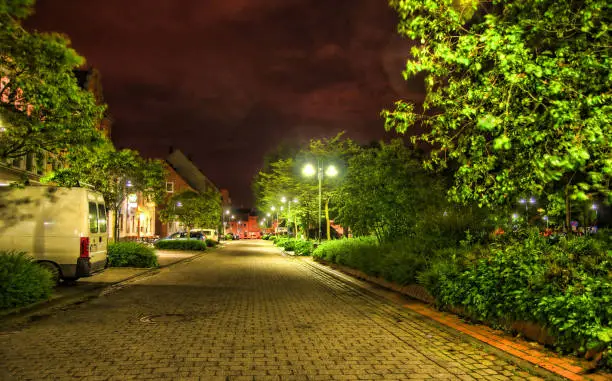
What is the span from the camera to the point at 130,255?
20328 mm

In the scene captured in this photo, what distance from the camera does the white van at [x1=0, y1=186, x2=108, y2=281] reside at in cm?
1273

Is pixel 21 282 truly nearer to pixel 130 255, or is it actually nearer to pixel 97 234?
pixel 97 234

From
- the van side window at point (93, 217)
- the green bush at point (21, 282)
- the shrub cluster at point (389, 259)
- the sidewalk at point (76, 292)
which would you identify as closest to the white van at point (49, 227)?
the van side window at point (93, 217)

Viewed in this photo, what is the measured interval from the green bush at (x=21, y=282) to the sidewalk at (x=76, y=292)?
197mm

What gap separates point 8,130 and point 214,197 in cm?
3859

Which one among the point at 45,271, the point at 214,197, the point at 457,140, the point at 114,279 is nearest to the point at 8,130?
the point at 45,271

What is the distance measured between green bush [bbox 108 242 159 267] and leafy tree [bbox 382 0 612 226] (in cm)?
1609

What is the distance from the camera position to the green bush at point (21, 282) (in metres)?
9.38

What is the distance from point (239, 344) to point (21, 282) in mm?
5628

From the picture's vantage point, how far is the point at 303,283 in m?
16.0

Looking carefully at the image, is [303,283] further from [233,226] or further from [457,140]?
[233,226]

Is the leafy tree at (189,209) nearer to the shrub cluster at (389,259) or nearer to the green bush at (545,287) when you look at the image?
the shrub cluster at (389,259)

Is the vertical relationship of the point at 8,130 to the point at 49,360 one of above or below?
above

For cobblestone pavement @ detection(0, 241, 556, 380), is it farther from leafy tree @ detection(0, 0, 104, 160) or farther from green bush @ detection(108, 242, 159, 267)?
green bush @ detection(108, 242, 159, 267)
